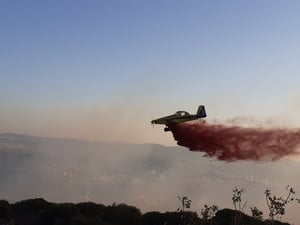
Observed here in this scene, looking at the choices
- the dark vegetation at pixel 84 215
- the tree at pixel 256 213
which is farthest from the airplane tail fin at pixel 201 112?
the tree at pixel 256 213

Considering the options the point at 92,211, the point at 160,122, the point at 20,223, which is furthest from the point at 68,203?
the point at 160,122

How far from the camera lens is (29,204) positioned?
308 ft

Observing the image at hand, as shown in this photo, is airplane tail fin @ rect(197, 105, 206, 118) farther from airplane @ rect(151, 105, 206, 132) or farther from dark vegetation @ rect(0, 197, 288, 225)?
dark vegetation @ rect(0, 197, 288, 225)

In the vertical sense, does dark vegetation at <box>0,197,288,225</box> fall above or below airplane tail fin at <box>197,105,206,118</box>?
below

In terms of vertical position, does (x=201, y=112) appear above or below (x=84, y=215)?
above

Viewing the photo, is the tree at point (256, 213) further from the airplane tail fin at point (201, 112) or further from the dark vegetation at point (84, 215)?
the airplane tail fin at point (201, 112)

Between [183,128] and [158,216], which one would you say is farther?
[158,216]

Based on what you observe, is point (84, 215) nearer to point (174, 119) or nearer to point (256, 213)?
point (174, 119)

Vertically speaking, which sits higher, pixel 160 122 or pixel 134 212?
pixel 160 122

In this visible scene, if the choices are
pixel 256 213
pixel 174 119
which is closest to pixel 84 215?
pixel 174 119

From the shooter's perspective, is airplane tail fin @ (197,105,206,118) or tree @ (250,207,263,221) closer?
tree @ (250,207,263,221)

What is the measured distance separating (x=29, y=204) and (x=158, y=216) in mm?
25952

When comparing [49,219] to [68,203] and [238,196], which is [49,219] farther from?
[238,196]

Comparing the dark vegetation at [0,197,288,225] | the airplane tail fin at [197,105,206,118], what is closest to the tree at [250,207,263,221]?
the dark vegetation at [0,197,288,225]
